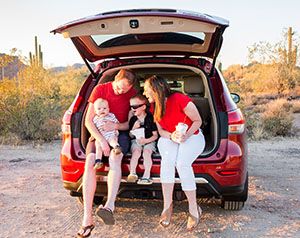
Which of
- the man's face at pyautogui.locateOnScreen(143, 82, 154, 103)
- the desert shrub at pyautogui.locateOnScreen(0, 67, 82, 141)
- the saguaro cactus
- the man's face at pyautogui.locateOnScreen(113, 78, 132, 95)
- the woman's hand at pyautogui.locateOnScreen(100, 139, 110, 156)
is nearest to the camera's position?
the woman's hand at pyautogui.locateOnScreen(100, 139, 110, 156)

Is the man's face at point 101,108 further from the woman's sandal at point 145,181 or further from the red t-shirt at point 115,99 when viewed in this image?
the woman's sandal at point 145,181

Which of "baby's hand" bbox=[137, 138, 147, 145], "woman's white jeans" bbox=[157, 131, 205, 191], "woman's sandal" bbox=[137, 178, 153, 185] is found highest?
"baby's hand" bbox=[137, 138, 147, 145]

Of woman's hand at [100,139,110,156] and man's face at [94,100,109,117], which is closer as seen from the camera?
woman's hand at [100,139,110,156]

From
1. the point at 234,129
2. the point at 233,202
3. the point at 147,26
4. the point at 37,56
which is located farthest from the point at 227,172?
the point at 37,56

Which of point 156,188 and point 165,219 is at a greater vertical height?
point 156,188

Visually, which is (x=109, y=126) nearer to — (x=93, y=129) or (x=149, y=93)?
(x=93, y=129)

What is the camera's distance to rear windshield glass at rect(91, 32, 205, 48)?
5055 millimetres

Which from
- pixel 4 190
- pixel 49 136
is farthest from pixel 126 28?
pixel 49 136

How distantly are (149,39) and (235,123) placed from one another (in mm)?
1397

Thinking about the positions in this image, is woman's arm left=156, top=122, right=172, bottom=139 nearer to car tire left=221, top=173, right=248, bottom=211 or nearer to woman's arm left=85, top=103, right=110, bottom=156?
woman's arm left=85, top=103, right=110, bottom=156

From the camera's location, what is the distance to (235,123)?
4520 mm

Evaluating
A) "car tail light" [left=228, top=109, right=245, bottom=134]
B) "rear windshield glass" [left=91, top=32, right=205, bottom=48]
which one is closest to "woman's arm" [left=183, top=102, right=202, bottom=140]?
"car tail light" [left=228, top=109, right=245, bottom=134]

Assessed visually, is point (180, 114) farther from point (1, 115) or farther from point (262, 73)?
point (262, 73)

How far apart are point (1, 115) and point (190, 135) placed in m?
8.91
